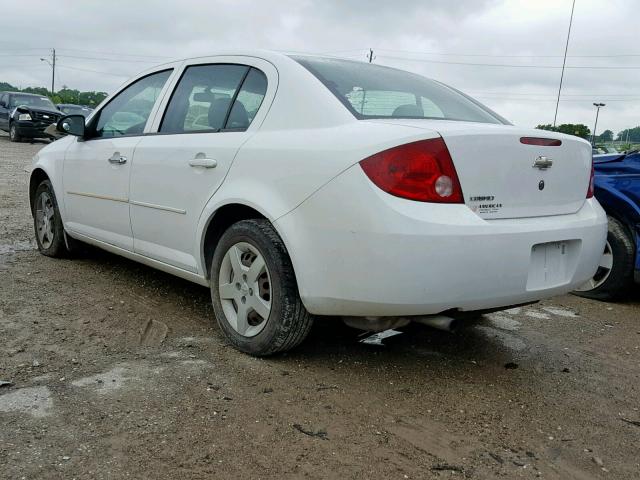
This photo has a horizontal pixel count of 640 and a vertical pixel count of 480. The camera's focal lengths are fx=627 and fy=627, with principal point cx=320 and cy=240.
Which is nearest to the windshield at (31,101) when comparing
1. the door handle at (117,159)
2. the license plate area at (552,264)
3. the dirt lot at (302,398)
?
the door handle at (117,159)

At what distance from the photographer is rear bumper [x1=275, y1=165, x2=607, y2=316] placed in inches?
104

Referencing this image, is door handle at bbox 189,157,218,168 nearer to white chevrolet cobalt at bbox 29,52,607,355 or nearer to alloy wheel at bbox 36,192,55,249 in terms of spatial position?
white chevrolet cobalt at bbox 29,52,607,355

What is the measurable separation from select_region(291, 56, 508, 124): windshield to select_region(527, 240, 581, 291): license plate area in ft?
2.66

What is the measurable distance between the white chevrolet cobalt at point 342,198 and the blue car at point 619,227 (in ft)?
5.84

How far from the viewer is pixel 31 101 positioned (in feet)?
74.6

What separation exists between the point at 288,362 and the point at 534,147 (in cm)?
163

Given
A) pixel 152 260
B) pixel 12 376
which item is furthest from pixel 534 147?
pixel 12 376

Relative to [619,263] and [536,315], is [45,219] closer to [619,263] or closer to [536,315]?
[536,315]

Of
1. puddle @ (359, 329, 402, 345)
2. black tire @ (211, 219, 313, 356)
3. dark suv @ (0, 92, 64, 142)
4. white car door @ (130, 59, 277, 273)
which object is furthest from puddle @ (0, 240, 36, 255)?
dark suv @ (0, 92, 64, 142)

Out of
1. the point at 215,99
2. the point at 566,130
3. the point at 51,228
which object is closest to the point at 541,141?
the point at 215,99

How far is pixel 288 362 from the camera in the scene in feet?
10.7

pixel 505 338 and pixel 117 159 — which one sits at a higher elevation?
pixel 117 159

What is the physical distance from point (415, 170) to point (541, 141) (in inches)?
30.3

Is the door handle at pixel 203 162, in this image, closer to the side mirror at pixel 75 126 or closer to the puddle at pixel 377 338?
the puddle at pixel 377 338
